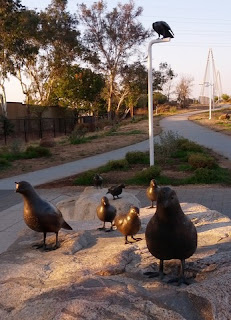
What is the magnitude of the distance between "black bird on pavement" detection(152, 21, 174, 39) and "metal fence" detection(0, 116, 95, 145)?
19.7m

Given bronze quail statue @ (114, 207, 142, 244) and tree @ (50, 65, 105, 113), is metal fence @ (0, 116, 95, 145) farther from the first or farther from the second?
bronze quail statue @ (114, 207, 142, 244)

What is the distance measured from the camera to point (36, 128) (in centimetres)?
3866

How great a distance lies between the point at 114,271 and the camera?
4.02m

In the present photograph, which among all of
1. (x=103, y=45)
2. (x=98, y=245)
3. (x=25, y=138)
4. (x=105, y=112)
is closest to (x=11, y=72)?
(x=25, y=138)

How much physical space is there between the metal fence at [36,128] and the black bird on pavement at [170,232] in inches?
1073

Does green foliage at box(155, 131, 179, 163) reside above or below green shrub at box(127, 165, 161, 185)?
above

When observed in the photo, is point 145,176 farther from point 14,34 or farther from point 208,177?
point 14,34

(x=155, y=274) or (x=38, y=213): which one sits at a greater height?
(x=38, y=213)

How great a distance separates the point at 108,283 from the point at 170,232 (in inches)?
24.4

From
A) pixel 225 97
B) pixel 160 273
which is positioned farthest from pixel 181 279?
pixel 225 97

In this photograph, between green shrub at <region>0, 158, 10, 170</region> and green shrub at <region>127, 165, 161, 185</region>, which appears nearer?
green shrub at <region>127, 165, 161, 185</region>

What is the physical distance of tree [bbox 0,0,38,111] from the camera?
3194 centimetres

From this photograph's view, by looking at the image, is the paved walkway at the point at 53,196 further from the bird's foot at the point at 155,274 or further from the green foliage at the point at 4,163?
the bird's foot at the point at 155,274

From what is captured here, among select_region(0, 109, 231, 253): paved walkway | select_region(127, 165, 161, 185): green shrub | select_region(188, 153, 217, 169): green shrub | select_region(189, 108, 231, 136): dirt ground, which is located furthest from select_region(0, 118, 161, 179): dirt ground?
select_region(189, 108, 231, 136): dirt ground
